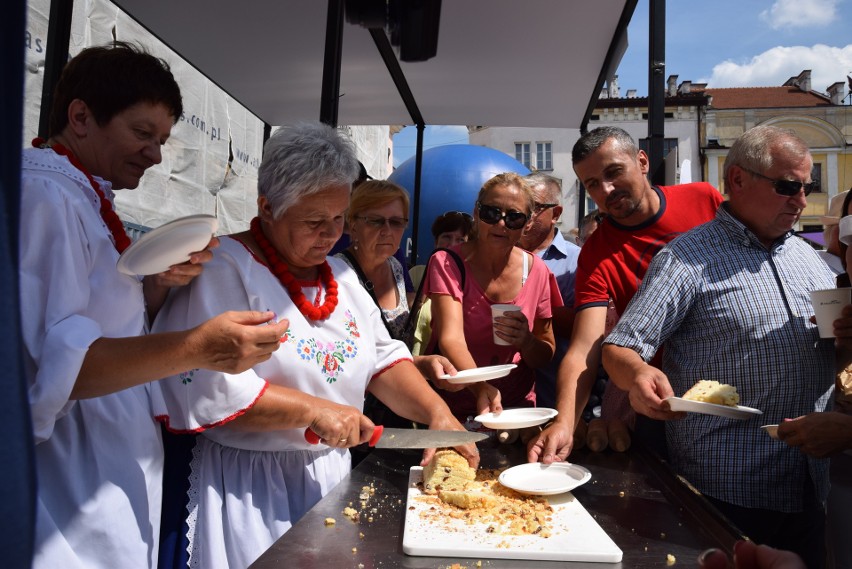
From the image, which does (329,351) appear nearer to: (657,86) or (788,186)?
(788,186)

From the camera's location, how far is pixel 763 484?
2.15 metres

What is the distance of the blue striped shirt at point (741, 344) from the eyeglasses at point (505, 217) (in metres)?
0.88

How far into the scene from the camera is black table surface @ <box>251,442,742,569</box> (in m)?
1.40

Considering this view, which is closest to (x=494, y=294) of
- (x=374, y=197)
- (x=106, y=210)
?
(x=374, y=197)

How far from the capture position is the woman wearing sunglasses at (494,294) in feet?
9.84

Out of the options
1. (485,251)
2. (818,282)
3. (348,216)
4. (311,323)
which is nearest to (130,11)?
(348,216)

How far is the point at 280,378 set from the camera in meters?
1.89

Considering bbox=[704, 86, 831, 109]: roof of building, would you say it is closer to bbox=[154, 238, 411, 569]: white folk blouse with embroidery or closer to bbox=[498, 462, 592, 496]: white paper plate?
bbox=[498, 462, 592, 496]: white paper plate

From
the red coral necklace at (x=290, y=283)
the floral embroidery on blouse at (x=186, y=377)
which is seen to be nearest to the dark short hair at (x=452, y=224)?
the red coral necklace at (x=290, y=283)

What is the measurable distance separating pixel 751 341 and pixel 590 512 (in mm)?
919

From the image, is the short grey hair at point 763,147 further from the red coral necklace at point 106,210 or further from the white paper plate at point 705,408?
the red coral necklace at point 106,210

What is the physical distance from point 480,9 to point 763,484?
3.29 metres

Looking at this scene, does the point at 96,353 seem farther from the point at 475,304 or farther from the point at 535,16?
the point at 535,16

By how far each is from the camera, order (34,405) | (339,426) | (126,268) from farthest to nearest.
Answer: (339,426) < (126,268) < (34,405)
